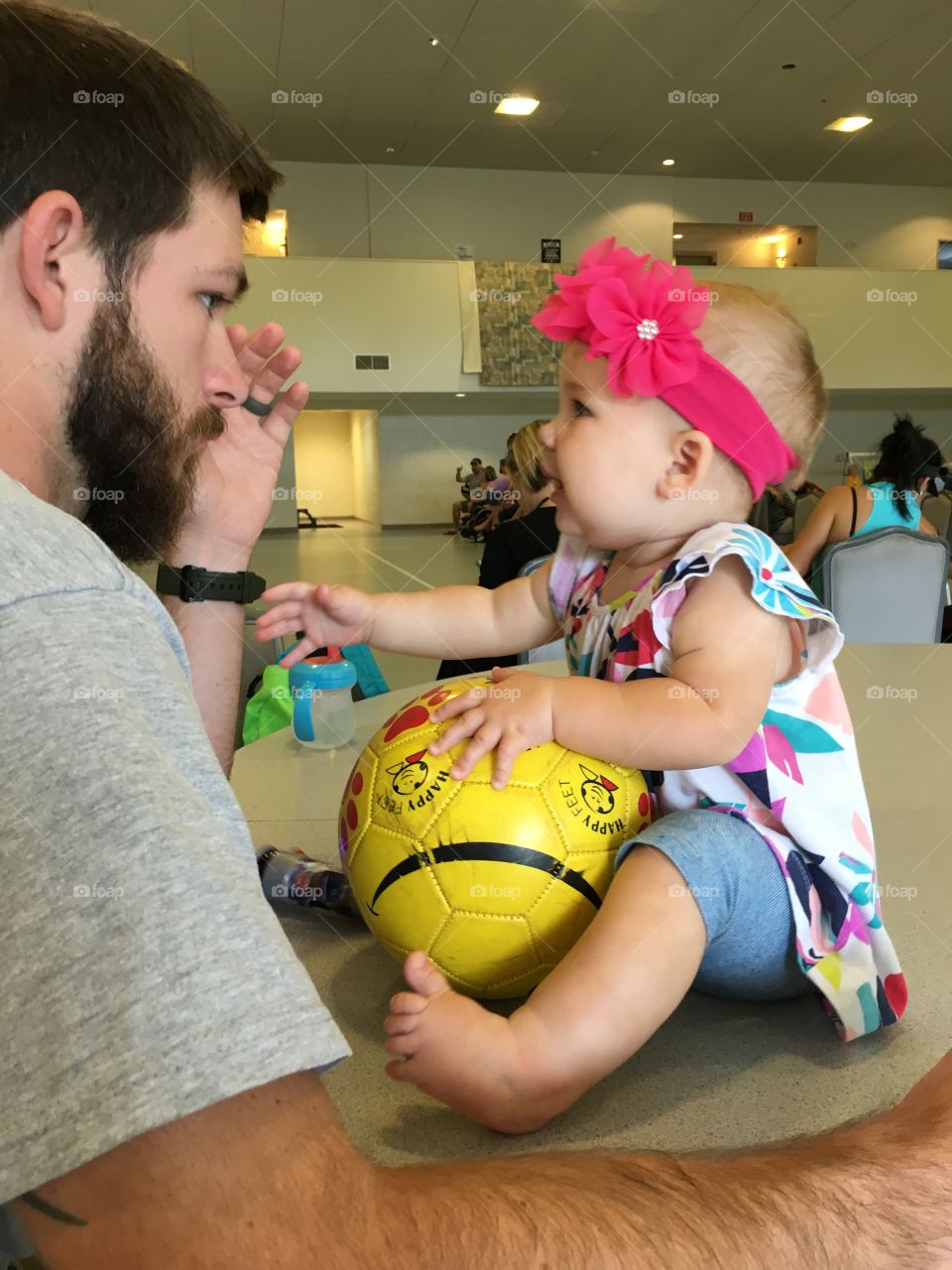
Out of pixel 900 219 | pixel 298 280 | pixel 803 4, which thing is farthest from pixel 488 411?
pixel 803 4

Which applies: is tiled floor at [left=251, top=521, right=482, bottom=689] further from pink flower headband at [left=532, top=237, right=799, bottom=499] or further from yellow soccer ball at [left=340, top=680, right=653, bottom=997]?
yellow soccer ball at [left=340, top=680, right=653, bottom=997]

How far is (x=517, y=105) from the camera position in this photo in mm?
10500

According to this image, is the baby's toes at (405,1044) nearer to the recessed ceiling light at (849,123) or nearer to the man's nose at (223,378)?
the man's nose at (223,378)

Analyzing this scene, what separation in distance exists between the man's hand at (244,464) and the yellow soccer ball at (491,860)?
67 centimetres

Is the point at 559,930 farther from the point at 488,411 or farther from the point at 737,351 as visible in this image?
the point at 488,411

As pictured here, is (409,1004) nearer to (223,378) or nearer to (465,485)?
(223,378)

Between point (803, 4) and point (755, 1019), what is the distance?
9.66 meters

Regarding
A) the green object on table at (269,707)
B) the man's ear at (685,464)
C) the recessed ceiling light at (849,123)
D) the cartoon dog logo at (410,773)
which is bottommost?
the green object on table at (269,707)

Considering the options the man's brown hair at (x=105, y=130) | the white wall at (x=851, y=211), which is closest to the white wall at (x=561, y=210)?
the white wall at (x=851, y=211)

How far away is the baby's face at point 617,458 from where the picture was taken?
1229 mm

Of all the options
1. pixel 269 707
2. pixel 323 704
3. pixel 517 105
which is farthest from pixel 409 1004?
pixel 517 105

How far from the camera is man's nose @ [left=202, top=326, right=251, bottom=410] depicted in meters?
1.21

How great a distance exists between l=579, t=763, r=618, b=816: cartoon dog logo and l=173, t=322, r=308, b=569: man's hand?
79 cm

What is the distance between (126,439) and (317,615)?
1.35ft
